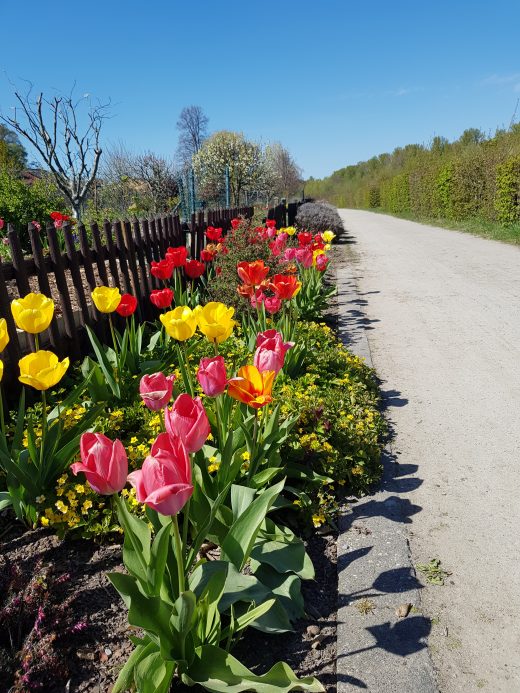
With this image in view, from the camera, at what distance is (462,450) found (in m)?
3.25

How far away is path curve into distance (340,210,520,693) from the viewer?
1.87 metres

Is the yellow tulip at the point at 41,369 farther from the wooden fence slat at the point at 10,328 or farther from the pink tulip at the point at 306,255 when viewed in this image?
the pink tulip at the point at 306,255

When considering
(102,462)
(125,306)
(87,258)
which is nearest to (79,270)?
(87,258)

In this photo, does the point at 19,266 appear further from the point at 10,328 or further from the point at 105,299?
the point at 105,299

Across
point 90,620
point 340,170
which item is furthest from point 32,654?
point 340,170

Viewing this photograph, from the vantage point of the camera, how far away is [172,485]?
3.71ft

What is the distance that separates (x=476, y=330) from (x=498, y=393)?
1.85 metres

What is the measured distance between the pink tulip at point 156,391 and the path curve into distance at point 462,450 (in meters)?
1.28

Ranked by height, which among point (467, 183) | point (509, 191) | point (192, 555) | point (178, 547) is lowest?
point (192, 555)

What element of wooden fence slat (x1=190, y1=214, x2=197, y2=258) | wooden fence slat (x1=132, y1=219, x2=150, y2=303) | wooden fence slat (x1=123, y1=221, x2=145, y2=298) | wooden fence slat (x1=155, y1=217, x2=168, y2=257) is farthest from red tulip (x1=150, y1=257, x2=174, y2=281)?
wooden fence slat (x1=190, y1=214, x2=197, y2=258)

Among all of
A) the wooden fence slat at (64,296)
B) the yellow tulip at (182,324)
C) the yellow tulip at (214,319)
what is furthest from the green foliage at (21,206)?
the yellow tulip at (214,319)

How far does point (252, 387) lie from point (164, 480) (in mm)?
722

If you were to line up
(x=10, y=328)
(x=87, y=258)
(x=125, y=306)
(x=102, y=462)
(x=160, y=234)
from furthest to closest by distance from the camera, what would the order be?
(x=160, y=234)
(x=87, y=258)
(x=10, y=328)
(x=125, y=306)
(x=102, y=462)

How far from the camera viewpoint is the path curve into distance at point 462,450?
187 cm
